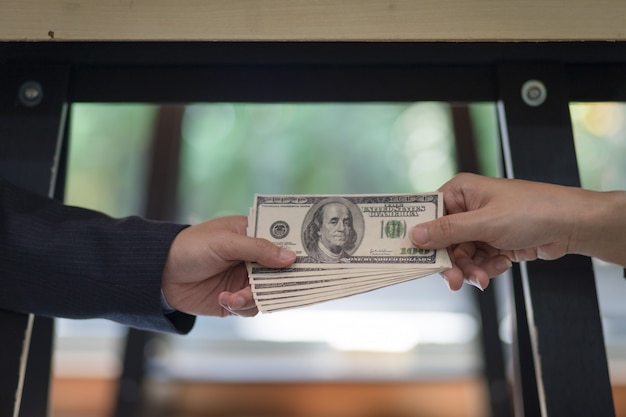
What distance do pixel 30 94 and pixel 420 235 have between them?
0.59 meters

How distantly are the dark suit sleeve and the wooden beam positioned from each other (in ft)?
0.80

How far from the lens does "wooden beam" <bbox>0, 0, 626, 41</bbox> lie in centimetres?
82

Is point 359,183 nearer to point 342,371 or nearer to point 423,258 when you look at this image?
point 342,371

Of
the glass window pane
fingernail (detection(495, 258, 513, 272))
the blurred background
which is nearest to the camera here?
fingernail (detection(495, 258, 513, 272))

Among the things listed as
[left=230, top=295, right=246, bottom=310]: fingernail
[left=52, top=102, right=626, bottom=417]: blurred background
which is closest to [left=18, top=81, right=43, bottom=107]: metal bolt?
[left=230, top=295, right=246, bottom=310]: fingernail

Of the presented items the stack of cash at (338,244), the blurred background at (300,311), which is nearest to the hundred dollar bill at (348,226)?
the stack of cash at (338,244)

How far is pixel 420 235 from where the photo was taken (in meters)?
0.84

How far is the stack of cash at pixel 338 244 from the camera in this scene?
854mm

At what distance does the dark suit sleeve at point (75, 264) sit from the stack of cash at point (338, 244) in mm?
139

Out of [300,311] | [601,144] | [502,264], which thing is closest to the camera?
[502,264]

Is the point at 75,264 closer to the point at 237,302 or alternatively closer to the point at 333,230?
the point at 237,302

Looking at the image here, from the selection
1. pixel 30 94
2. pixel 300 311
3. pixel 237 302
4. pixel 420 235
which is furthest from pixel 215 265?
pixel 300 311

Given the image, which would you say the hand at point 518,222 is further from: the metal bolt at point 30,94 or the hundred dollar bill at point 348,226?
the metal bolt at point 30,94

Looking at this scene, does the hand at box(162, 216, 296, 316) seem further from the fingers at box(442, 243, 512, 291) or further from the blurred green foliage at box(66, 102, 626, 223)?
the blurred green foliage at box(66, 102, 626, 223)
